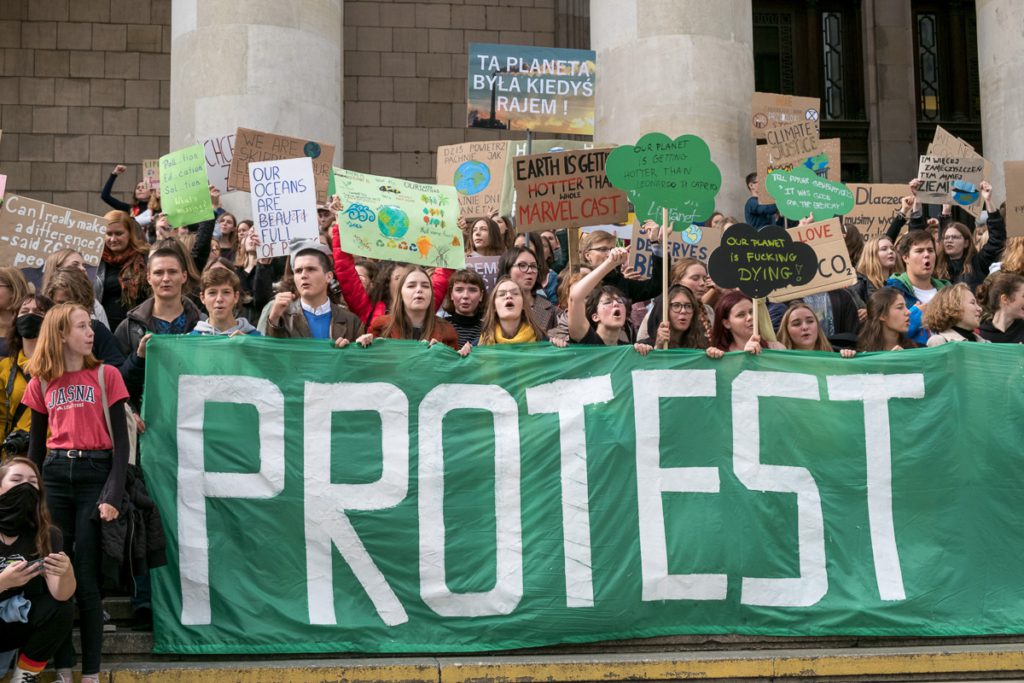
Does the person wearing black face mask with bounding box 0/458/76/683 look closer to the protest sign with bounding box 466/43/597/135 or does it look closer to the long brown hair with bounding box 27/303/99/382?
the long brown hair with bounding box 27/303/99/382

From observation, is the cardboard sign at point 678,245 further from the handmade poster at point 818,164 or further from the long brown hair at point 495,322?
the long brown hair at point 495,322

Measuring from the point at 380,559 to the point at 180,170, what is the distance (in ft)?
15.5

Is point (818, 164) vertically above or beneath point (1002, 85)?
beneath

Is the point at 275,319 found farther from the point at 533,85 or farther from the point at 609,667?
the point at 533,85

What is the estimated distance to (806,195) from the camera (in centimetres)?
1247

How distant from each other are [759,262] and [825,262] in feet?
4.44

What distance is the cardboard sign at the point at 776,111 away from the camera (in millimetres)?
14875

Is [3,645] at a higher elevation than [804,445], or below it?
below

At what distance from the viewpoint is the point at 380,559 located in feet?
27.9

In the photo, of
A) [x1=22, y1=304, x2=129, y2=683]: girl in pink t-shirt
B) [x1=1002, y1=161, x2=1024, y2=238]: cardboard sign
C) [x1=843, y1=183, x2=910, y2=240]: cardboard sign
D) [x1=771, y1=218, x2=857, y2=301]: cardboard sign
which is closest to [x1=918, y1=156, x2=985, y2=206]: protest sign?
[x1=843, y1=183, x2=910, y2=240]: cardboard sign

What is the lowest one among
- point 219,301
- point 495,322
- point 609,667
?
point 609,667

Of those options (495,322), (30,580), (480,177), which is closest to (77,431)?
(30,580)

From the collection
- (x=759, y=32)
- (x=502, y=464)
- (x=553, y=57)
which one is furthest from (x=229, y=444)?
(x=759, y=32)

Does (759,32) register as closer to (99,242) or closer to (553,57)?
(553,57)
